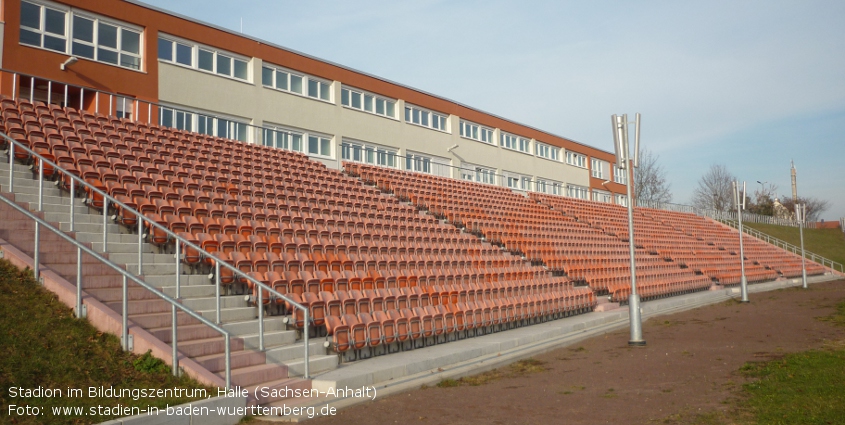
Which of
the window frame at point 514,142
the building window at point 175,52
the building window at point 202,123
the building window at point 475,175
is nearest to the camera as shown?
the building window at point 202,123

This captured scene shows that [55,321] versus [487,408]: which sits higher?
[55,321]

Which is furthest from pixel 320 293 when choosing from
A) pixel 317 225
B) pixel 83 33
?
pixel 83 33

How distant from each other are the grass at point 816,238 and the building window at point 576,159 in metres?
13.8

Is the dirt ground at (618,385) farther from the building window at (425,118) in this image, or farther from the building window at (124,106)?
the building window at (425,118)

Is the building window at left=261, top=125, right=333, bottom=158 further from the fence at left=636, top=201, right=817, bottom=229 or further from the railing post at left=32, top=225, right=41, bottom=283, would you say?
the fence at left=636, top=201, right=817, bottom=229

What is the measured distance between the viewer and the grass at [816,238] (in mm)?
45062

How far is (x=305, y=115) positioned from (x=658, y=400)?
1828 centimetres

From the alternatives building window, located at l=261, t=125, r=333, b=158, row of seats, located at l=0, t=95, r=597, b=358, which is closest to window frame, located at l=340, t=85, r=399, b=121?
building window, located at l=261, t=125, r=333, b=158

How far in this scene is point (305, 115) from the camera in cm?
2294

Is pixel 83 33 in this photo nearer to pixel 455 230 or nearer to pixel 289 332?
pixel 455 230

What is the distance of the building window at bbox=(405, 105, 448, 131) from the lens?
28484 mm

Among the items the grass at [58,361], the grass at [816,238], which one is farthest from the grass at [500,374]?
the grass at [816,238]

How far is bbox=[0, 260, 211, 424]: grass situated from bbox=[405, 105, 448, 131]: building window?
2255 centimetres

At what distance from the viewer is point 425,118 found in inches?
1160
